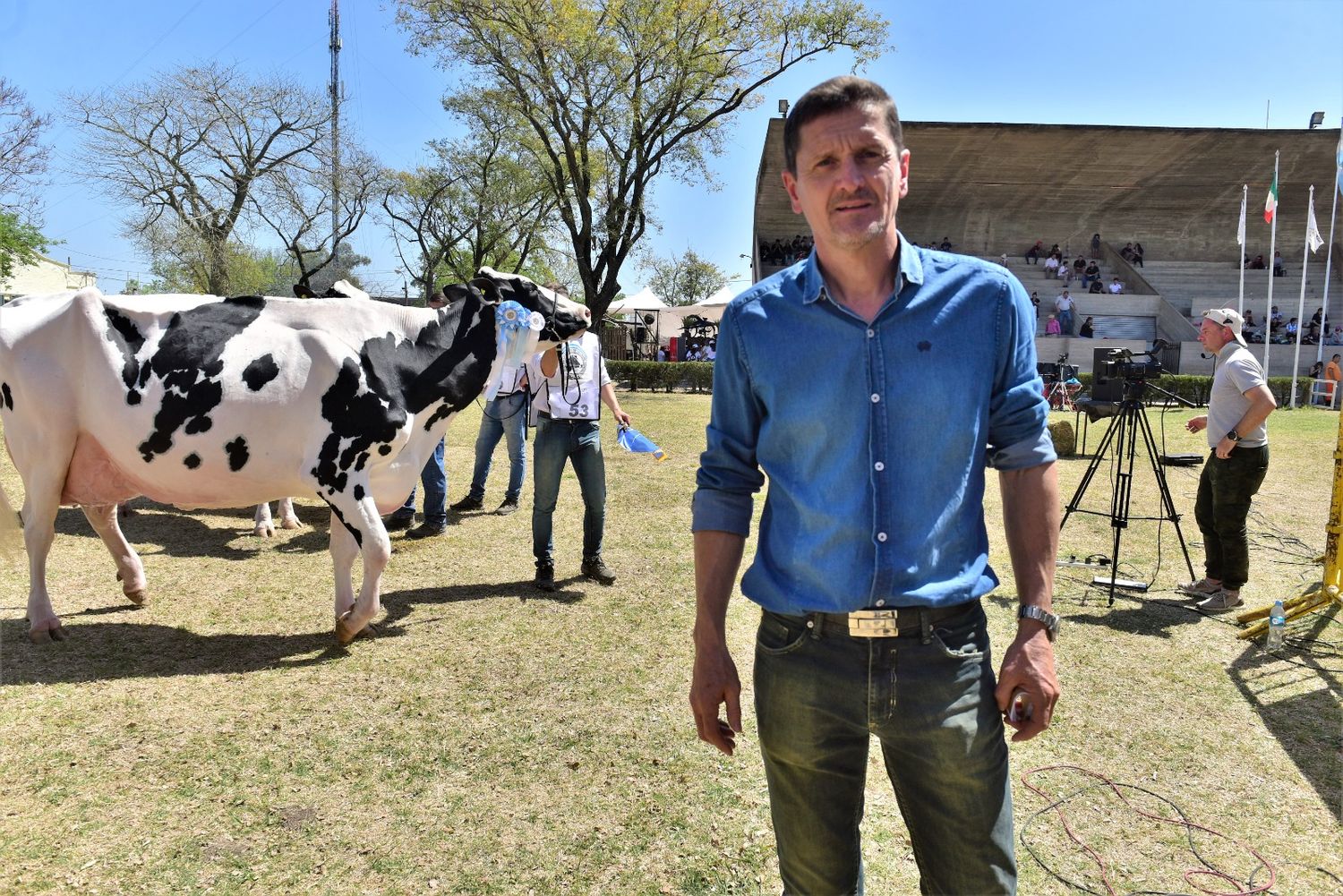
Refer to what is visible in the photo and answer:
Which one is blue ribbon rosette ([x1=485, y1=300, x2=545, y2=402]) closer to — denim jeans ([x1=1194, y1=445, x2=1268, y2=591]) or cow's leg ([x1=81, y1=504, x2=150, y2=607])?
cow's leg ([x1=81, y1=504, x2=150, y2=607])

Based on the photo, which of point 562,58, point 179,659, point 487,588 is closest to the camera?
point 179,659

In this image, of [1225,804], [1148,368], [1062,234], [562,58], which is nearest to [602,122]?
[562,58]

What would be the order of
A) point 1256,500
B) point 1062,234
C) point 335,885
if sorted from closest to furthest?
point 335,885 → point 1256,500 → point 1062,234

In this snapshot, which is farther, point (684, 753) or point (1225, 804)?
point (684, 753)

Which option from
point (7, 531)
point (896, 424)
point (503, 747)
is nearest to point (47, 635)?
point (7, 531)

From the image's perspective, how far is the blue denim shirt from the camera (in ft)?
5.54

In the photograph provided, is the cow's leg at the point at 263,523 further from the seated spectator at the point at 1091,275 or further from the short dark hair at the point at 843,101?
the seated spectator at the point at 1091,275

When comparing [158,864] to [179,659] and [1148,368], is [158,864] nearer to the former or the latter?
[179,659]

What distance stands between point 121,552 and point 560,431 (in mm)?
2914

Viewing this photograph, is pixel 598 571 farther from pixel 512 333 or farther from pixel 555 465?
pixel 512 333

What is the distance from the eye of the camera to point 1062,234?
152ft

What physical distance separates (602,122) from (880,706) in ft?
78.5

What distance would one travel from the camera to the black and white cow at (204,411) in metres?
4.52

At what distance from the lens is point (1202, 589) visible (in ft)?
20.2
